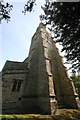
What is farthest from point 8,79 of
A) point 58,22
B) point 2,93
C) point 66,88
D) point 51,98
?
point 58,22

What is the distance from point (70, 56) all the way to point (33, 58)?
7987 millimetres

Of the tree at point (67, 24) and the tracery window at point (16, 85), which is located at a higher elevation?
the tree at point (67, 24)

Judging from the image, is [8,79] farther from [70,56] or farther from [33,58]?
[70,56]

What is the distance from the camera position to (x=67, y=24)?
5703 mm

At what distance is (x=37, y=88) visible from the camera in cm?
999

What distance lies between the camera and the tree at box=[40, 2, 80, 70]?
4988mm

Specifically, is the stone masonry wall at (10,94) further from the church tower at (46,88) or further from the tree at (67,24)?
the tree at (67,24)

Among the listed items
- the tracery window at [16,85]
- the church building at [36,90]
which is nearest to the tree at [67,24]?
the church building at [36,90]

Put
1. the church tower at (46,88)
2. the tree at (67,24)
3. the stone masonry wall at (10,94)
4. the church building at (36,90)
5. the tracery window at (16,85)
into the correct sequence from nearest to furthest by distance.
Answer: the tree at (67,24)
the church tower at (46,88)
the church building at (36,90)
the stone masonry wall at (10,94)
the tracery window at (16,85)

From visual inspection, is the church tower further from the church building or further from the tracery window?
the tracery window

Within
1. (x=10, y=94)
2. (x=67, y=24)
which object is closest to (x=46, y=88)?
(x=10, y=94)

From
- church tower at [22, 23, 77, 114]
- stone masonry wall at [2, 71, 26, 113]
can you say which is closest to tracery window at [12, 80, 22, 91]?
stone masonry wall at [2, 71, 26, 113]

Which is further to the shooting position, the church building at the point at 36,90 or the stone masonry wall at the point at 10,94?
the stone masonry wall at the point at 10,94

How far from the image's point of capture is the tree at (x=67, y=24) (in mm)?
4988
